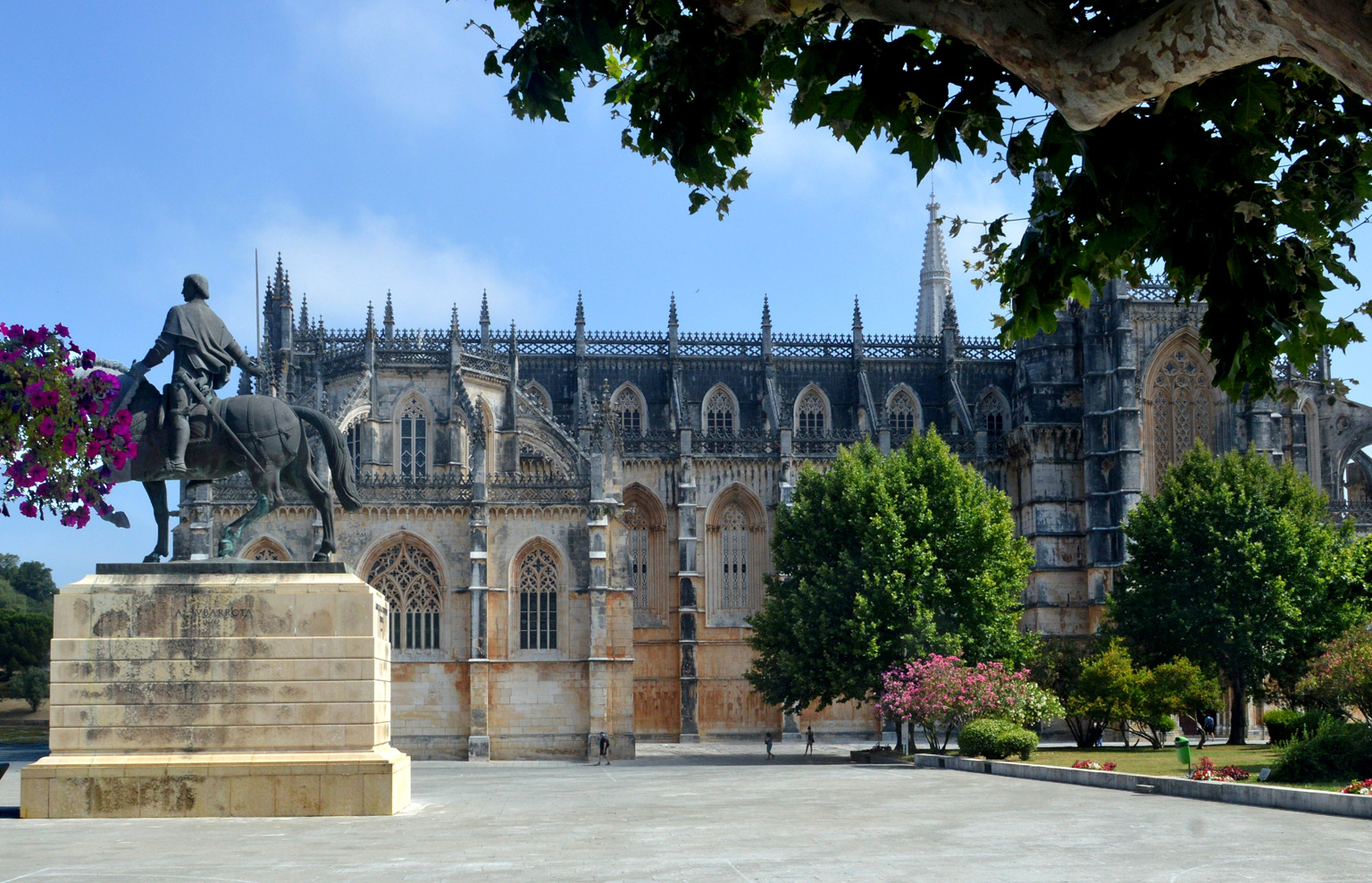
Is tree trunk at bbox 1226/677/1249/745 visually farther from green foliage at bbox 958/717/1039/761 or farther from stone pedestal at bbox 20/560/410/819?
stone pedestal at bbox 20/560/410/819

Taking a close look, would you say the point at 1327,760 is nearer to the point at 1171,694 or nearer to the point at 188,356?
the point at 1171,694

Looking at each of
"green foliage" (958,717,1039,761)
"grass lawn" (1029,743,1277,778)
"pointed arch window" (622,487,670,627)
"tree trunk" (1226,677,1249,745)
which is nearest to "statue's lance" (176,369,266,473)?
"grass lawn" (1029,743,1277,778)

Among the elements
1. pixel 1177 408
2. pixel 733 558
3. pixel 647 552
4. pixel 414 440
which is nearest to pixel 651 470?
pixel 647 552

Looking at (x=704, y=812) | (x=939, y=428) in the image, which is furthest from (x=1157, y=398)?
(x=704, y=812)

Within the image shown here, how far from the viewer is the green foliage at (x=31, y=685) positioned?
62862mm

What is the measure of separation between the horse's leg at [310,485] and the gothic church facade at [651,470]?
83.0 feet

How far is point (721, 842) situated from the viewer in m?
13.6

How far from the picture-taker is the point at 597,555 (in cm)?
4172

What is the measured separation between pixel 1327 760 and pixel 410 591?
2738 centimetres

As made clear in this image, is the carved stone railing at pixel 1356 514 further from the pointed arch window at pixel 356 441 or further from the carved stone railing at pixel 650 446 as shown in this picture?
the pointed arch window at pixel 356 441

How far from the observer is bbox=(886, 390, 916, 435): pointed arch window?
6009 centimetres

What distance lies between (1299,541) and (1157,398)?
12816 mm

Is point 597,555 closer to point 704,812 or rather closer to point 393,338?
point 393,338

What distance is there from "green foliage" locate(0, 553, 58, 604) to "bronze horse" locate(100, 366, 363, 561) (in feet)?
274
